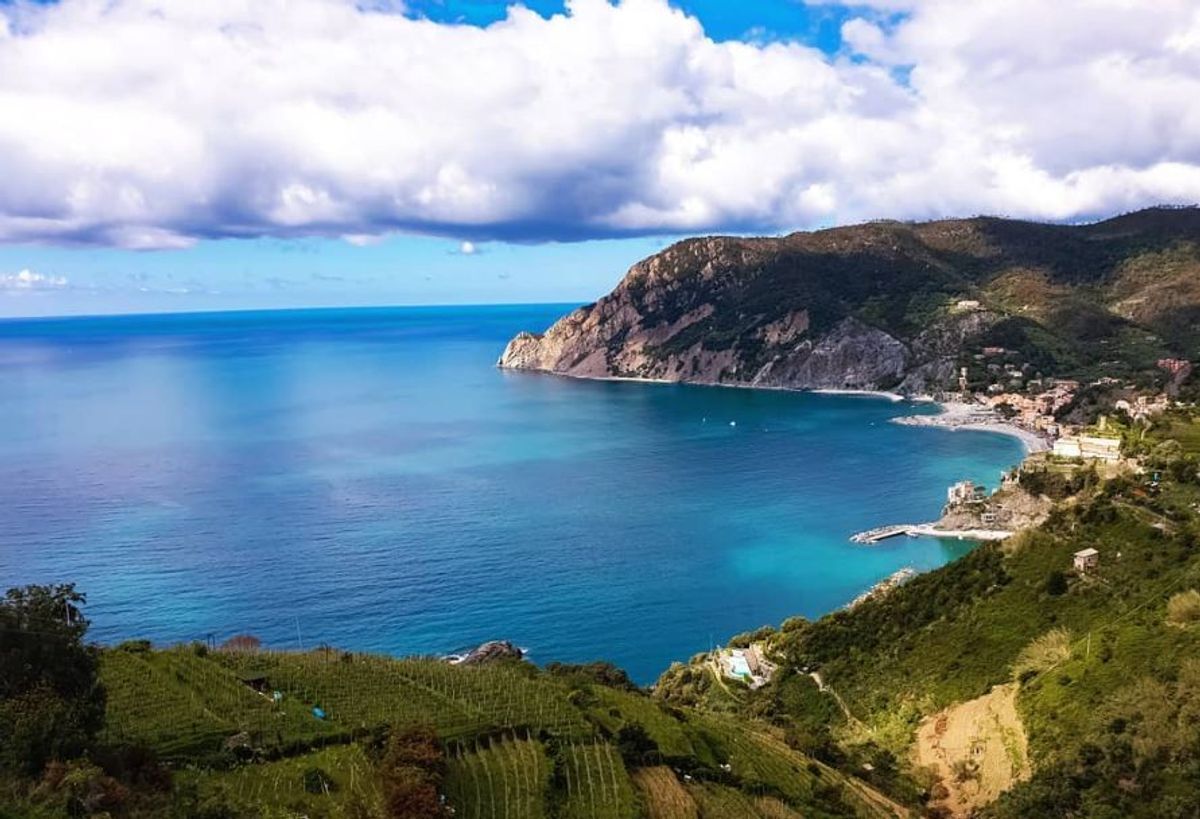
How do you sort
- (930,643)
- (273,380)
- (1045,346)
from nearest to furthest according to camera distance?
(930,643) < (1045,346) < (273,380)

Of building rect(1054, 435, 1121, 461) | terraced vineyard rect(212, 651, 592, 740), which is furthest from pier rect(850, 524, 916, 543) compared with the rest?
terraced vineyard rect(212, 651, 592, 740)

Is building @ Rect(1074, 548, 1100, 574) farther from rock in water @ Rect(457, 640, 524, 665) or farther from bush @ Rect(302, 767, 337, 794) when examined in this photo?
bush @ Rect(302, 767, 337, 794)

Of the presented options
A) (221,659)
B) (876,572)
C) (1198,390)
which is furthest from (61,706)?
(1198,390)

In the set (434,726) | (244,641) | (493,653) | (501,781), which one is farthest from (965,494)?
(501,781)

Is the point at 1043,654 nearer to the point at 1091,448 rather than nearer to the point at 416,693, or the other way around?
the point at 416,693

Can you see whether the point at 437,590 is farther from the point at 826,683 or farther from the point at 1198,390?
the point at 1198,390
